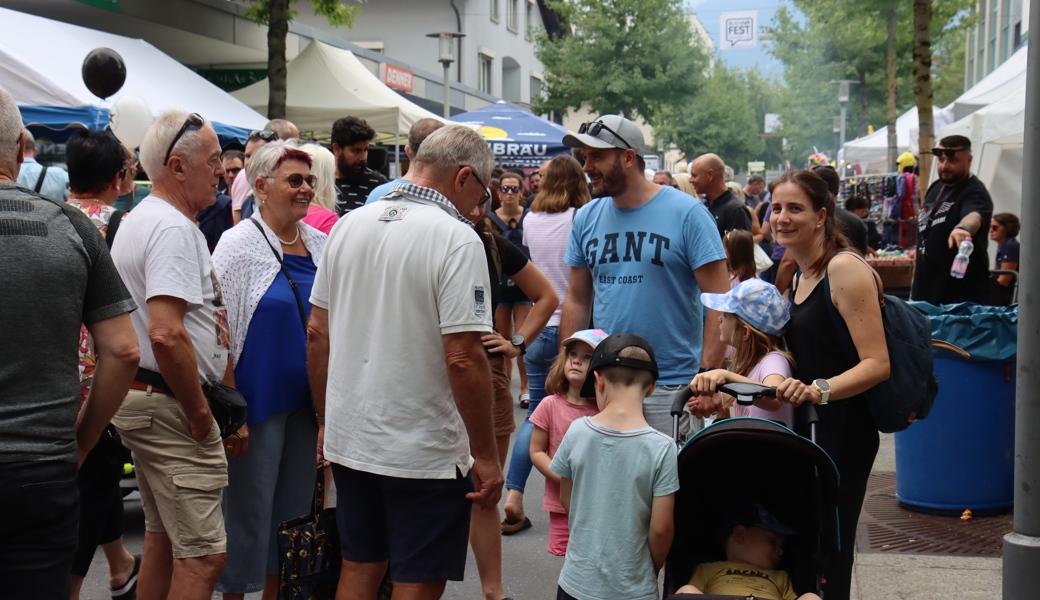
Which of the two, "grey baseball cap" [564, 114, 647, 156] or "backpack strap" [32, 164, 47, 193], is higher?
"grey baseball cap" [564, 114, 647, 156]

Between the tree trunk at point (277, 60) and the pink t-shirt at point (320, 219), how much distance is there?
10.8m

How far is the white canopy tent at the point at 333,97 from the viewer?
16016 millimetres

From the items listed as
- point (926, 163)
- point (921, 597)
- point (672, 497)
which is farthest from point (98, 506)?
point (926, 163)

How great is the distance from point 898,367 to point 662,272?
125 centimetres

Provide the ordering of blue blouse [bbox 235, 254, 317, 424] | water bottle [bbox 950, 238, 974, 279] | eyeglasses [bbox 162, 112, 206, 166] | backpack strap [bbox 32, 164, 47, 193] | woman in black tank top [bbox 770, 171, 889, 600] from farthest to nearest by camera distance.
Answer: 1. water bottle [bbox 950, 238, 974, 279]
2. backpack strap [bbox 32, 164, 47, 193]
3. blue blouse [bbox 235, 254, 317, 424]
4. eyeglasses [bbox 162, 112, 206, 166]
5. woman in black tank top [bbox 770, 171, 889, 600]

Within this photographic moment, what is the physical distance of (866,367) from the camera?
345 cm

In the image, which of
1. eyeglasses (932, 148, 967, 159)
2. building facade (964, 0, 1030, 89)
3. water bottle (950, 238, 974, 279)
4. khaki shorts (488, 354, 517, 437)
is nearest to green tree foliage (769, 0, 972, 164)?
building facade (964, 0, 1030, 89)

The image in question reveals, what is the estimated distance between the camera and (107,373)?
2.80m

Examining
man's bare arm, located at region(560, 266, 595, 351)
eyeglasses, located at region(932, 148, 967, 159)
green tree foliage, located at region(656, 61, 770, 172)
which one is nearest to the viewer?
man's bare arm, located at region(560, 266, 595, 351)

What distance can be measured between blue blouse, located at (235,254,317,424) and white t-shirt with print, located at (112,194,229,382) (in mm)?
277

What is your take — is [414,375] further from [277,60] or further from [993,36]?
[993,36]

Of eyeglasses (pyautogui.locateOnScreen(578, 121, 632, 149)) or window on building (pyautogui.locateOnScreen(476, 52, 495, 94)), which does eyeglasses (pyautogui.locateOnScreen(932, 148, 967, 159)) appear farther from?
window on building (pyautogui.locateOnScreen(476, 52, 495, 94))

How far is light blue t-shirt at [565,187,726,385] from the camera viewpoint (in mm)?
4527

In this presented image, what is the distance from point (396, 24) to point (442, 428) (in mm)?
34391
